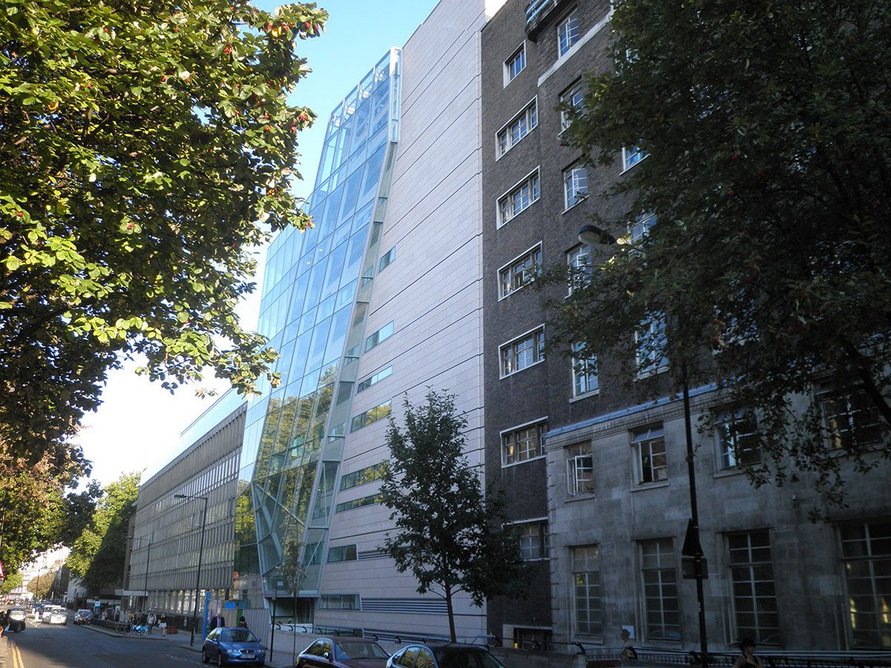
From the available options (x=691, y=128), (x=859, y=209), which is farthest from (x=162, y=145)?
(x=859, y=209)

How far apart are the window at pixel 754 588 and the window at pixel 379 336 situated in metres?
25.7

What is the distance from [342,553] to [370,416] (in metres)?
7.76

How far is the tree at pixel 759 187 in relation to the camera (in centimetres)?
1016

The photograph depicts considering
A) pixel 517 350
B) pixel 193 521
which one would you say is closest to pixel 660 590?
pixel 517 350

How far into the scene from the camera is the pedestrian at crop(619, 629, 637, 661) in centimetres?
1861

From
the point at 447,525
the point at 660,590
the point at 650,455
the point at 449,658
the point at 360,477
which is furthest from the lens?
the point at 360,477

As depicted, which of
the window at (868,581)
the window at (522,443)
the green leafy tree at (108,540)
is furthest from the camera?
the green leafy tree at (108,540)

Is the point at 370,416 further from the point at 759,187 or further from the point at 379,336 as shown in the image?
the point at 759,187

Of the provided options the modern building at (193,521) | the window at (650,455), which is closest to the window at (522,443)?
the window at (650,455)

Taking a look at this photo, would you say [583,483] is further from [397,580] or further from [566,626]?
[397,580]

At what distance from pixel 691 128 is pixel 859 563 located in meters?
9.87

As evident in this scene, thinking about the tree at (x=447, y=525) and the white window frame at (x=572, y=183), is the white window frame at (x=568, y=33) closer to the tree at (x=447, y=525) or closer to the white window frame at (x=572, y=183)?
the white window frame at (x=572, y=183)

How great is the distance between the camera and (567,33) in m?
29.3

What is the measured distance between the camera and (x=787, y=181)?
11344 millimetres
